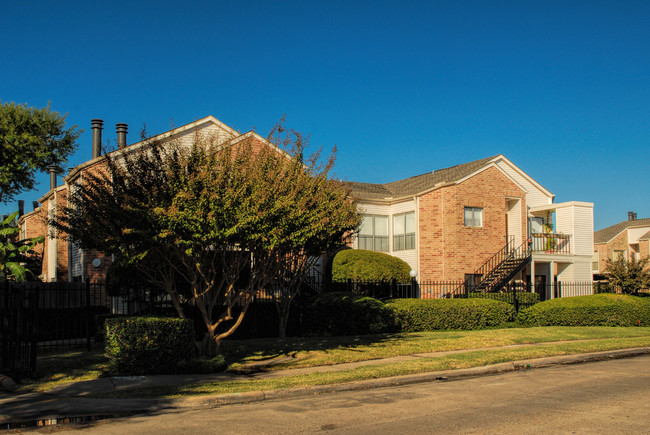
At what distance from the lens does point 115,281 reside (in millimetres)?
18812

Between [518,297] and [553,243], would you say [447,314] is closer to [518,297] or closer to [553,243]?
[518,297]

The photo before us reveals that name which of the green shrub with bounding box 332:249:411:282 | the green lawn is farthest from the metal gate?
the green shrub with bounding box 332:249:411:282

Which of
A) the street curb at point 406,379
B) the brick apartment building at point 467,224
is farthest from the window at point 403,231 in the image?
the street curb at point 406,379

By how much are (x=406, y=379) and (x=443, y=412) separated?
3413 millimetres

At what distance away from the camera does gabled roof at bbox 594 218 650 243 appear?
60.6 metres

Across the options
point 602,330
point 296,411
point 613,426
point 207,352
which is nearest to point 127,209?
point 207,352

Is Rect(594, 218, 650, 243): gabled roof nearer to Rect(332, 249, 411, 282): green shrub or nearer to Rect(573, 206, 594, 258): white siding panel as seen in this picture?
Rect(573, 206, 594, 258): white siding panel

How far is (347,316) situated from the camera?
19.3m

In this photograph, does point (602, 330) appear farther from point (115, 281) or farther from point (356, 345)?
point (115, 281)

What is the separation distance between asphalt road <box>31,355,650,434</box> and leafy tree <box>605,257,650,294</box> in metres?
21.5

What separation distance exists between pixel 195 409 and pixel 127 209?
4167 mm

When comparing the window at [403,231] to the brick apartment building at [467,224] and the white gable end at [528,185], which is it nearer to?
the brick apartment building at [467,224]

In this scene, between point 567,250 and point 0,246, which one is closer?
point 0,246

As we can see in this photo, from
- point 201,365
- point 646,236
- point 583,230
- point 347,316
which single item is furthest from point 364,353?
point 646,236
